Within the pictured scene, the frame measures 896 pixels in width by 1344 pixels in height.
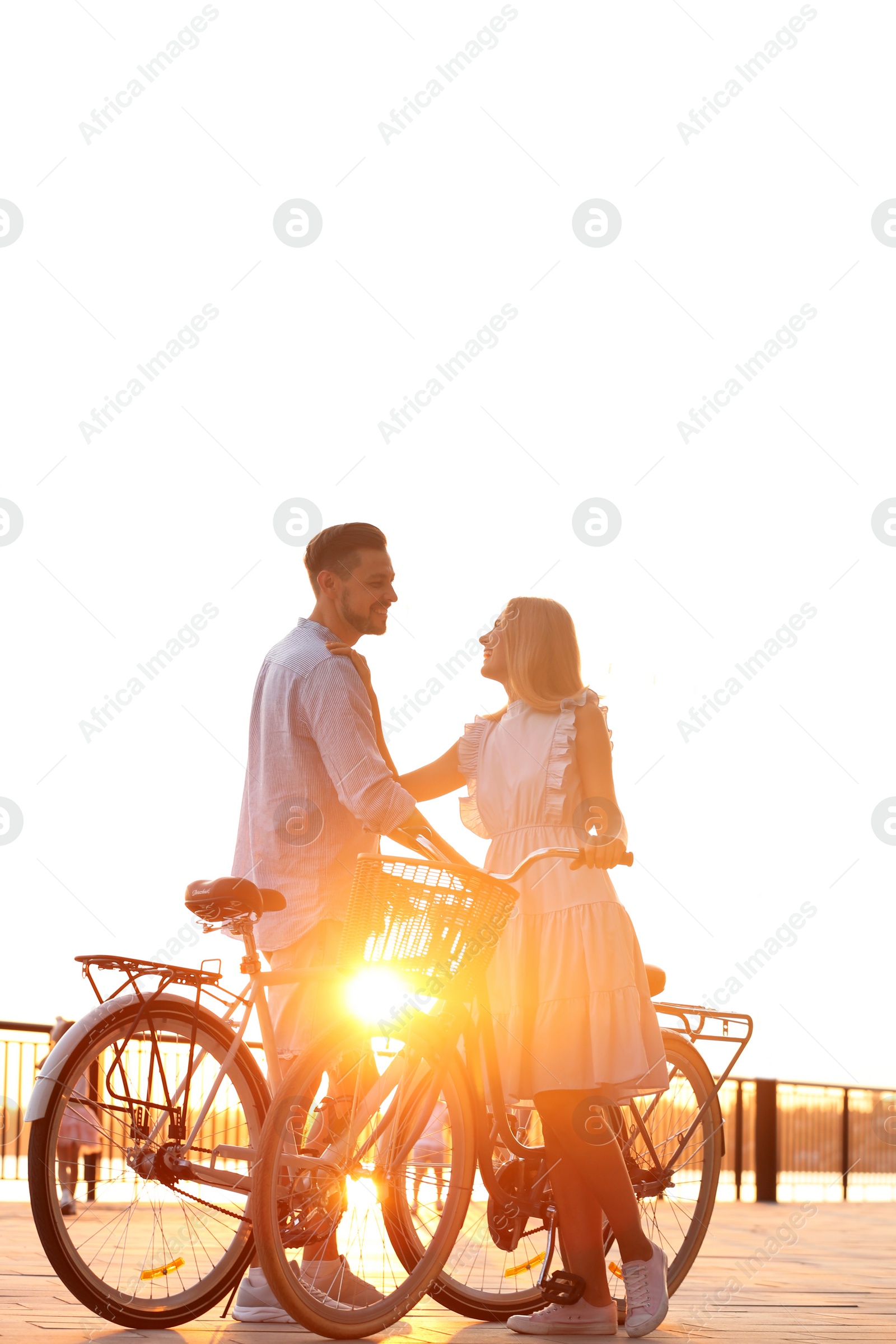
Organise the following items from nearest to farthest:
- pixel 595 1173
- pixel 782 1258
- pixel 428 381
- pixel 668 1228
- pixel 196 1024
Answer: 1. pixel 196 1024
2. pixel 595 1173
3. pixel 668 1228
4. pixel 782 1258
5. pixel 428 381

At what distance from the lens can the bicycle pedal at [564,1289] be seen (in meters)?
3.49

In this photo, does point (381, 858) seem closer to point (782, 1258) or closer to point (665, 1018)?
point (665, 1018)

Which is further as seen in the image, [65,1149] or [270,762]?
[270,762]

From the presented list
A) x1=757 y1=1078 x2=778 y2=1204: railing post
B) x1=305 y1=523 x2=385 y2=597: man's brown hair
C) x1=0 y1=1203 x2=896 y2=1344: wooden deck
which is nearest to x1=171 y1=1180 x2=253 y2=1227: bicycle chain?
x1=0 y1=1203 x2=896 y2=1344: wooden deck

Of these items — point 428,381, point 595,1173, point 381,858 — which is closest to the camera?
point 381,858

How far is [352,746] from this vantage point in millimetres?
3475

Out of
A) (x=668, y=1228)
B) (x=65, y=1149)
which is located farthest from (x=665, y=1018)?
(x=65, y=1149)

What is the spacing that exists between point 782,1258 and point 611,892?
383cm

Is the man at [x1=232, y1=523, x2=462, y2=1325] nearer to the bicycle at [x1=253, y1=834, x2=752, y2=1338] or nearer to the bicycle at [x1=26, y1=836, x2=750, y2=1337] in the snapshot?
the bicycle at [x1=26, y1=836, x2=750, y2=1337]

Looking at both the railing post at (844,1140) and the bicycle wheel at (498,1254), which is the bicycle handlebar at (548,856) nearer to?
the bicycle wheel at (498,1254)

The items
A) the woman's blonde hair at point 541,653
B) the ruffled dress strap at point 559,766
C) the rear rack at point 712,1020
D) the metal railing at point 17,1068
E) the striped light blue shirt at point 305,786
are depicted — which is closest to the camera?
the striped light blue shirt at point 305,786

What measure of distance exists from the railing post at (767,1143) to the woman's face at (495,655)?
940cm

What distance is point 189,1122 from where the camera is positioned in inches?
123

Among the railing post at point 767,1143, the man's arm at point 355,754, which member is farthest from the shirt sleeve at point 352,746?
the railing post at point 767,1143
